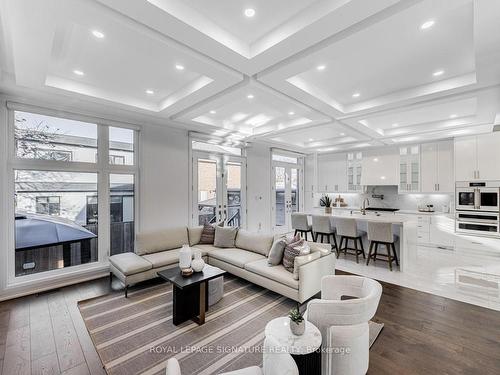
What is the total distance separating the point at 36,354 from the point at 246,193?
4.97 metres

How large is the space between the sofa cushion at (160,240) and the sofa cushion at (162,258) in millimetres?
124

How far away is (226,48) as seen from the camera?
2357mm

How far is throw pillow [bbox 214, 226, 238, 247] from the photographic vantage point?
465 centimetres

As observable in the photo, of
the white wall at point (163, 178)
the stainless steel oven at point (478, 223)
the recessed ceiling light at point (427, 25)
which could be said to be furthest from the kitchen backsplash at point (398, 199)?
the white wall at point (163, 178)

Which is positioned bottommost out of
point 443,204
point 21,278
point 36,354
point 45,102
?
point 36,354

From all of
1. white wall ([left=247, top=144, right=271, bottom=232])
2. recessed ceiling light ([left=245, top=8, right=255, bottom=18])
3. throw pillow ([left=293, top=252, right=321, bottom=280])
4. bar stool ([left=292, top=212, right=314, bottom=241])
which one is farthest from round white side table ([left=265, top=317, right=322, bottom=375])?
white wall ([left=247, top=144, right=271, bottom=232])

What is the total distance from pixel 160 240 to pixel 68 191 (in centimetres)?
176

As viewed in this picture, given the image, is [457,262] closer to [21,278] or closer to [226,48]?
[226,48]

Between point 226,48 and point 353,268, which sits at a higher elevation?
point 226,48

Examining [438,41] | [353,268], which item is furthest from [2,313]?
[438,41]

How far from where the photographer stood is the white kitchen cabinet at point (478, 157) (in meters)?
5.31

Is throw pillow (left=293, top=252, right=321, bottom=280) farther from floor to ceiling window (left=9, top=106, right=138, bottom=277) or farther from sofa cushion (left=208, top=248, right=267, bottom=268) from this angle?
floor to ceiling window (left=9, top=106, right=138, bottom=277)

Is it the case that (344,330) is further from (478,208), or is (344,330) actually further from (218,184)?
(478,208)

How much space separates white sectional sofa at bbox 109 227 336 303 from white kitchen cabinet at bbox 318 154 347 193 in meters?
4.89
